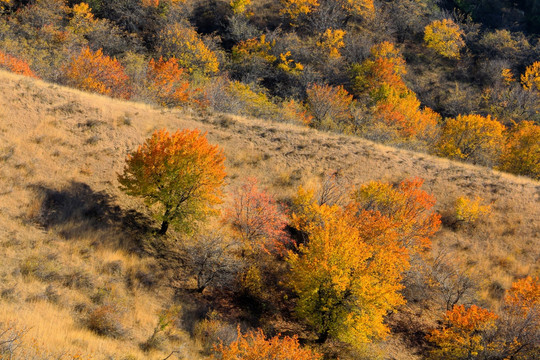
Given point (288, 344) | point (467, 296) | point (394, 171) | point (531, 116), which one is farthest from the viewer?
point (531, 116)

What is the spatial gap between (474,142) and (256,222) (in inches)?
1588

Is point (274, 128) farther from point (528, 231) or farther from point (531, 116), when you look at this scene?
point (531, 116)

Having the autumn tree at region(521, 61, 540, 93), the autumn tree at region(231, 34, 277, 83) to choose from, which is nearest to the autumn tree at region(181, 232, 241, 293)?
the autumn tree at region(231, 34, 277, 83)

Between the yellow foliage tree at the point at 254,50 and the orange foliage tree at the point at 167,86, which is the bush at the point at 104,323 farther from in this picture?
the yellow foliage tree at the point at 254,50

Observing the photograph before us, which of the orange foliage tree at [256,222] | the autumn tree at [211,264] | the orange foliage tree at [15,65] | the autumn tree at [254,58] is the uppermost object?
the autumn tree at [254,58]

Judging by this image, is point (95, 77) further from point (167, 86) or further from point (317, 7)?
point (317, 7)

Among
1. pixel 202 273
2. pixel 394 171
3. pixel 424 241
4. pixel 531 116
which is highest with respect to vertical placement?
pixel 531 116

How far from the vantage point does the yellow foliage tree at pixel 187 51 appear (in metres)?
72.8

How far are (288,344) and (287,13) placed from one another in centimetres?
9329

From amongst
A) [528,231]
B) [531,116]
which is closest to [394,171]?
[528,231]

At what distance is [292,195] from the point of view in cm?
3356

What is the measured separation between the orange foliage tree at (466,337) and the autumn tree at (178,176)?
16.6 m

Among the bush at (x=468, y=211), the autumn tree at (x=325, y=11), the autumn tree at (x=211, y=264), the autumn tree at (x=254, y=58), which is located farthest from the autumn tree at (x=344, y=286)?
the autumn tree at (x=325, y=11)

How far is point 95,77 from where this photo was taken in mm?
46500
